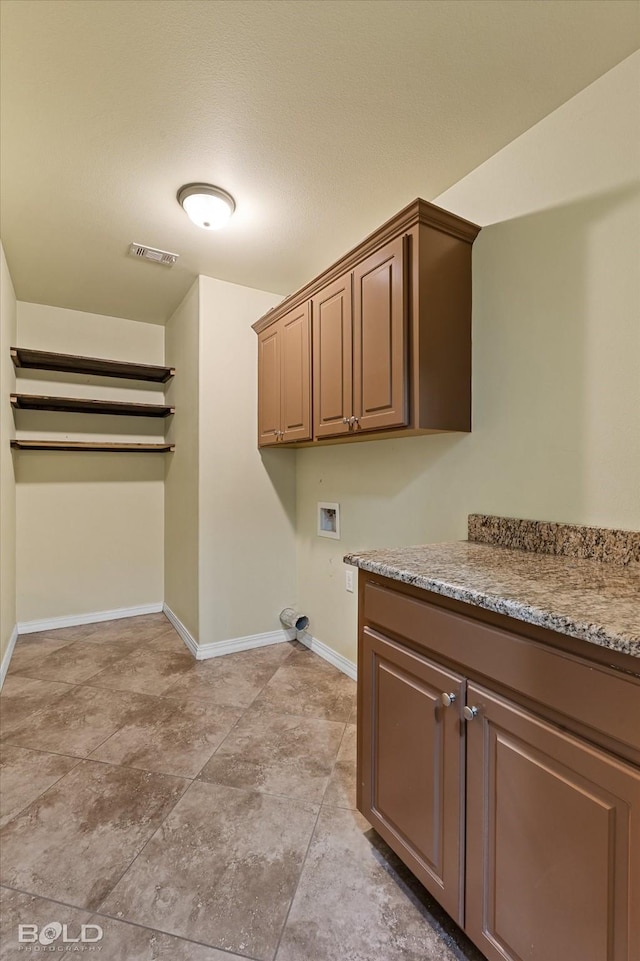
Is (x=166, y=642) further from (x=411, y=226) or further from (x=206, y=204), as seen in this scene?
A: (x=411, y=226)

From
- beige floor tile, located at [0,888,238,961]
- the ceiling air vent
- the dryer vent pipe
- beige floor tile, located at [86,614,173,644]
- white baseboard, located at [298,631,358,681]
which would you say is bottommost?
beige floor tile, located at [0,888,238,961]

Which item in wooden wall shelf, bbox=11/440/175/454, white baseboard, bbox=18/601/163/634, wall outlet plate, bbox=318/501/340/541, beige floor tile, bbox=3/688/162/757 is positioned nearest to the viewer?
beige floor tile, bbox=3/688/162/757

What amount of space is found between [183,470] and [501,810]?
8.94 feet

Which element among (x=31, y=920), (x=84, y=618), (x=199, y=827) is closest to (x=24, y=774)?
(x=31, y=920)

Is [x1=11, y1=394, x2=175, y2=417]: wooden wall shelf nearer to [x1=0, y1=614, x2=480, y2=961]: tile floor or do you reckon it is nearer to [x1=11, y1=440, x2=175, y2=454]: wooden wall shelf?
[x1=11, y1=440, x2=175, y2=454]: wooden wall shelf

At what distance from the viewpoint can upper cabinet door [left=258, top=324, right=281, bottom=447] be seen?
2607 mm

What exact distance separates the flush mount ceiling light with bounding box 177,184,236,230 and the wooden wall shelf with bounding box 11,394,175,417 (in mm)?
1584

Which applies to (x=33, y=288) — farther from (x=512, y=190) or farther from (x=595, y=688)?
(x=595, y=688)

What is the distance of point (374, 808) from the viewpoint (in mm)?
1305

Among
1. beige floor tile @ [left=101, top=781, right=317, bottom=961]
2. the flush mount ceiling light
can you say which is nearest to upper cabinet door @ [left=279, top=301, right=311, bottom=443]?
the flush mount ceiling light

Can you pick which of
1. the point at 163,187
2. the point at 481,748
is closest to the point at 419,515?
the point at 481,748

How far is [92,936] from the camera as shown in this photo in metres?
1.08

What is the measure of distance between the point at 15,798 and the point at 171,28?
2.67 meters

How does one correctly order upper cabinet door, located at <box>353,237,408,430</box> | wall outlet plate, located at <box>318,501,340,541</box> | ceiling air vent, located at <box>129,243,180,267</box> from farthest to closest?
wall outlet plate, located at <box>318,501,340,541</box>
ceiling air vent, located at <box>129,243,180,267</box>
upper cabinet door, located at <box>353,237,408,430</box>
